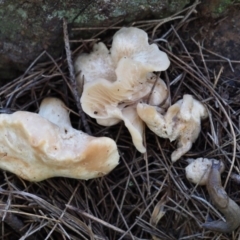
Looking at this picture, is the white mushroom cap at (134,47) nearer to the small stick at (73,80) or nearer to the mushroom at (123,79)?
the mushroom at (123,79)

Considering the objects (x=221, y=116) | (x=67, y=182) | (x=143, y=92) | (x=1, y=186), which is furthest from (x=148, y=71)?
(x=1, y=186)

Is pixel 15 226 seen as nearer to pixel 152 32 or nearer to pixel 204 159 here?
pixel 204 159

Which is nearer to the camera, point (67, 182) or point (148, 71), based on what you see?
point (148, 71)

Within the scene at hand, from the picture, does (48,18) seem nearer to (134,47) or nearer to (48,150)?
(134,47)

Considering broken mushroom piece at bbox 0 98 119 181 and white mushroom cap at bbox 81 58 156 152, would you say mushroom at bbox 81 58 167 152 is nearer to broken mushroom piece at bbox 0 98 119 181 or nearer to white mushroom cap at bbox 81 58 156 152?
white mushroom cap at bbox 81 58 156 152

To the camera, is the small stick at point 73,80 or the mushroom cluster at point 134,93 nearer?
the mushroom cluster at point 134,93

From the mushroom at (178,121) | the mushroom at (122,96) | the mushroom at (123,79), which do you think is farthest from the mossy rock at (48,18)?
the mushroom at (178,121)

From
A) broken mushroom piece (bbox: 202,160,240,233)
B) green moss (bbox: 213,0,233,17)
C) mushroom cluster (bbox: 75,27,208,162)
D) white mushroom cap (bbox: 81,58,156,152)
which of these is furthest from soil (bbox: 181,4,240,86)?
broken mushroom piece (bbox: 202,160,240,233)
